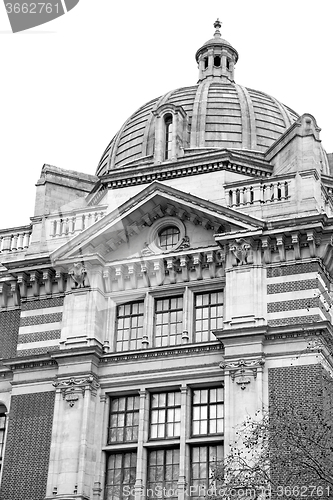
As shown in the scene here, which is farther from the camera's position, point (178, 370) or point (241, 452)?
point (178, 370)

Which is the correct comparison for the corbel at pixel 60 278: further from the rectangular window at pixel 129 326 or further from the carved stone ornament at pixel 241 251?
the carved stone ornament at pixel 241 251

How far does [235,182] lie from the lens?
34500 mm

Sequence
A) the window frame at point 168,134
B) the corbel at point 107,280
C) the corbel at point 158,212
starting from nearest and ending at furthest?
the corbel at point 107,280, the corbel at point 158,212, the window frame at point 168,134

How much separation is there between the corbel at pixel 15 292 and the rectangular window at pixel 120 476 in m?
7.49

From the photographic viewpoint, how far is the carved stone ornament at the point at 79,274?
113 ft

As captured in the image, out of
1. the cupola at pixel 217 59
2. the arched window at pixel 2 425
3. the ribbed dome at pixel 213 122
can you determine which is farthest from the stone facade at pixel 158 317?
the cupola at pixel 217 59

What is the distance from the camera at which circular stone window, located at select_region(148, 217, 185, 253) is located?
1364 inches

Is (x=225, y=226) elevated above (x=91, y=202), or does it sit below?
below

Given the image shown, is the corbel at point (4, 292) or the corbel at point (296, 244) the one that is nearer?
the corbel at point (296, 244)

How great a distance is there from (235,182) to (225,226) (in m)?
2.06

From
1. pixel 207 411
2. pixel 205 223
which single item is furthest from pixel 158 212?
pixel 207 411

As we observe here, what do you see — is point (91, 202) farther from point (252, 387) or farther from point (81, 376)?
point (252, 387)

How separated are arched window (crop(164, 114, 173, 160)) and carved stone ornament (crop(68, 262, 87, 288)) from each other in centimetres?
792

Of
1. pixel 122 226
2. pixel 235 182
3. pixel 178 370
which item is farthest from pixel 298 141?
pixel 178 370
